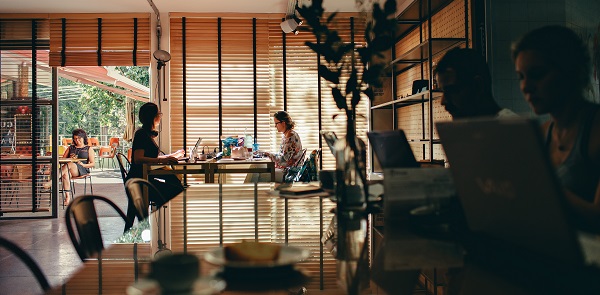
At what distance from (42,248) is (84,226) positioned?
354cm

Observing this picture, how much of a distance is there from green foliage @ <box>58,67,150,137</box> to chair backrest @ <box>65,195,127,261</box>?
16.4m

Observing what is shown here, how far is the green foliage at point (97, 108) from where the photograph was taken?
55.8ft

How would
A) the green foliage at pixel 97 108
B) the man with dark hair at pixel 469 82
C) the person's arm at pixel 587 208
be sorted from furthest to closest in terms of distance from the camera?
the green foliage at pixel 97 108, the man with dark hair at pixel 469 82, the person's arm at pixel 587 208

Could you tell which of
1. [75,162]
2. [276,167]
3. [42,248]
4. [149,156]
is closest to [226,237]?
[149,156]

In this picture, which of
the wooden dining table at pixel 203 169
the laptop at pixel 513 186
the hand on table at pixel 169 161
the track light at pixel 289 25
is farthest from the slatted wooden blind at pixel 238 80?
the laptop at pixel 513 186

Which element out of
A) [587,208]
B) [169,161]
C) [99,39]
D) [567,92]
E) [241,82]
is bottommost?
[587,208]

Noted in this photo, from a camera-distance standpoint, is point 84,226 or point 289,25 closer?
point 84,226

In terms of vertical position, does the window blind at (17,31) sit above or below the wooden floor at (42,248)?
above

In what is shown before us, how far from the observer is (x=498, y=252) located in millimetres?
994

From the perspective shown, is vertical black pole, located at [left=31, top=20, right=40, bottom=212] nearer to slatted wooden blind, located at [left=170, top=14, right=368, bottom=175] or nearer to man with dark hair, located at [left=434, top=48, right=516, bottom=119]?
slatted wooden blind, located at [left=170, top=14, right=368, bottom=175]

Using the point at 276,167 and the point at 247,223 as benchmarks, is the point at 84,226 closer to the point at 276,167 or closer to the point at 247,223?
the point at 247,223

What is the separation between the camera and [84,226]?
151 cm

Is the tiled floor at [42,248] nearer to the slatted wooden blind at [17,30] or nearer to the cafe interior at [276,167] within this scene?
the cafe interior at [276,167]

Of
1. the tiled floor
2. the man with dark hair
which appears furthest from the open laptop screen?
the tiled floor
